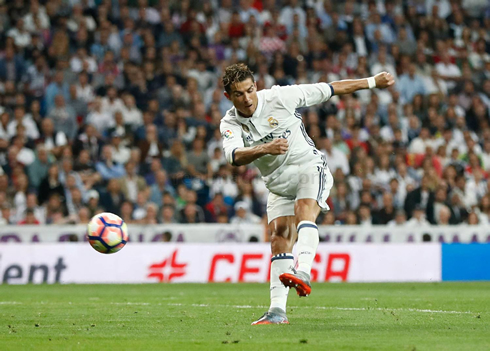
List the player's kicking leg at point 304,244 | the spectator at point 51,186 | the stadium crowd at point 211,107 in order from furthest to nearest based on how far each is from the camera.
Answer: the stadium crowd at point 211,107 → the spectator at point 51,186 → the player's kicking leg at point 304,244

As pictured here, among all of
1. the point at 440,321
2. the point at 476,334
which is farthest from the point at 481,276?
the point at 476,334

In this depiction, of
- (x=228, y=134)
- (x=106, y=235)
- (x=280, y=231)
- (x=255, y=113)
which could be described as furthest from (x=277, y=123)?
(x=106, y=235)

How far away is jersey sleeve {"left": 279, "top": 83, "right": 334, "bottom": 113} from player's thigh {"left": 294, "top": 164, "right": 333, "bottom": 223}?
1.93 ft

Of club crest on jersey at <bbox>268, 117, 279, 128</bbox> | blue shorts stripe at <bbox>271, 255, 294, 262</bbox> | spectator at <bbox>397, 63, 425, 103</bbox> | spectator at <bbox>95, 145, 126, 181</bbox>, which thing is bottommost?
blue shorts stripe at <bbox>271, 255, 294, 262</bbox>

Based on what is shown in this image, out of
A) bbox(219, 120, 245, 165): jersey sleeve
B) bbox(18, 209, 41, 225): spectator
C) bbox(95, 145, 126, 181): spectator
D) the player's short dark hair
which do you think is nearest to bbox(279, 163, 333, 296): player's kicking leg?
bbox(219, 120, 245, 165): jersey sleeve

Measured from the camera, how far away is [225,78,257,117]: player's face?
24.8 ft

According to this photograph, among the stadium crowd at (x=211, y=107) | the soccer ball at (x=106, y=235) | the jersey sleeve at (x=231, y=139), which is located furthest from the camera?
the stadium crowd at (x=211, y=107)

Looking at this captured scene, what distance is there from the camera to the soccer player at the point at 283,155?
299 inches

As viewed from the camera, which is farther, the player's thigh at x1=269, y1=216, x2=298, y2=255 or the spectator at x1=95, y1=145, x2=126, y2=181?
the spectator at x1=95, y1=145, x2=126, y2=181

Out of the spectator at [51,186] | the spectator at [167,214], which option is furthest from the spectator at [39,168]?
the spectator at [167,214]

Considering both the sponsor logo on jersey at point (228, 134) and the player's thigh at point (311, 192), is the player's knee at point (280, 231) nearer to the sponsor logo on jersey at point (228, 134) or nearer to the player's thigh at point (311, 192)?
the player's thigh at point (311, 192)

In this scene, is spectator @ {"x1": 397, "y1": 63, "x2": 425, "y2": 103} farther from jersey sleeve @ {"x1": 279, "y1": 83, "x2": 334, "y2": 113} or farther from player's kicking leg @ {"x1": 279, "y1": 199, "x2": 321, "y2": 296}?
player's kicking leg @ {"x1": 279, "y1": 199, "x2": 321, "y2": 296}

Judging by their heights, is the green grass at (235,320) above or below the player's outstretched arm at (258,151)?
below

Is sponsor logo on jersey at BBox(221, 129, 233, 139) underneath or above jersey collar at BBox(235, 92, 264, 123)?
underneath
